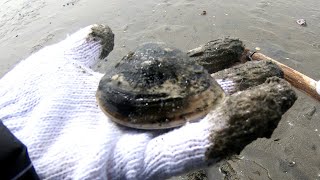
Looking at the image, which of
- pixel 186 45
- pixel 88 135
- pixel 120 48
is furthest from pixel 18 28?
pixel 88 135

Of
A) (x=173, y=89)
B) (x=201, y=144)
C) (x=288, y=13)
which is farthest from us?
(x=288, y=13)

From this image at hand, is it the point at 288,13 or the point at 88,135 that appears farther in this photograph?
the point at 288,13

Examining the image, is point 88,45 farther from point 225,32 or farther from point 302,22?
point 302,22

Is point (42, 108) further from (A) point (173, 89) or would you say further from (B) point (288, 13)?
(B) point (288, 13)

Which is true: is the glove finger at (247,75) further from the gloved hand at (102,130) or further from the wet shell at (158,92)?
the wet shell at (158,92)

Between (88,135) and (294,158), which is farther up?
(88,135)

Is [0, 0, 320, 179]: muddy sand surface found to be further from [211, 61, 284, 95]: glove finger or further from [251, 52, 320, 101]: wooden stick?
[211, 61, 284, 95]: glove finger

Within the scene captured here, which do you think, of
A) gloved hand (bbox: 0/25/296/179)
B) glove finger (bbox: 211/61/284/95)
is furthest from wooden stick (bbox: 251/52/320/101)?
gloved hand (bbox: 0/25/296/179)

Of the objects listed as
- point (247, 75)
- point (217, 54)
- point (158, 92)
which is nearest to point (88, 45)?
point (158, 92)
